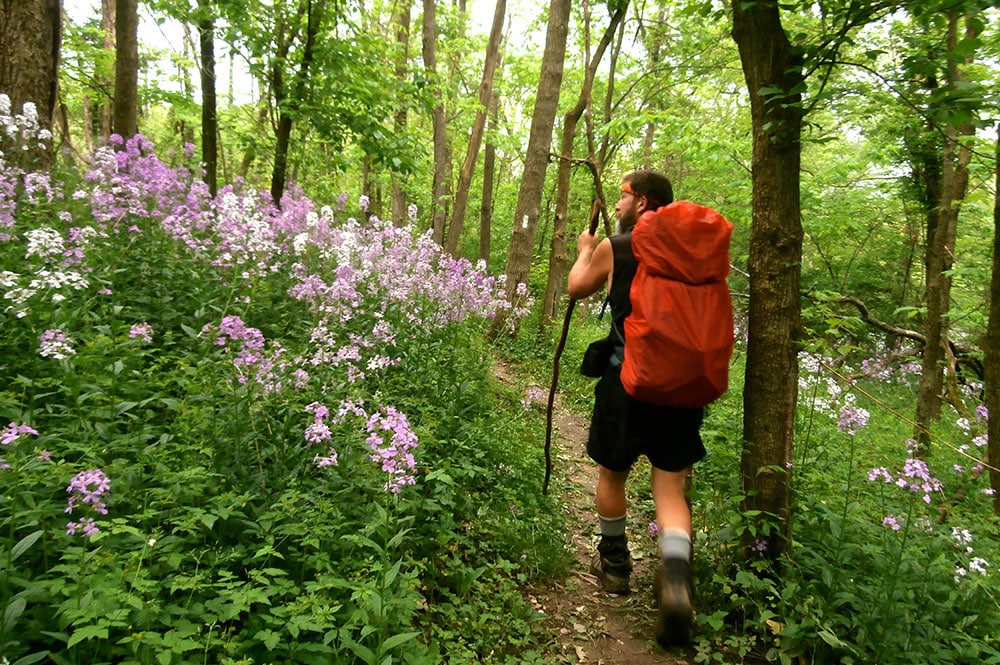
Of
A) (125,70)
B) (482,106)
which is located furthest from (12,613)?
(482,106)

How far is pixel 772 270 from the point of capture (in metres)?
2.73

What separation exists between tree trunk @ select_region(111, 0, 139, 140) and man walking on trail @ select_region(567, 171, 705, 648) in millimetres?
6393

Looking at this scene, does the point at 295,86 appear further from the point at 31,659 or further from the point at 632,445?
the point at 31,659

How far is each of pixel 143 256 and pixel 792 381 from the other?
458 cm

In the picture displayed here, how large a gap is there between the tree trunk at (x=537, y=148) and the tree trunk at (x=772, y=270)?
4.93 m

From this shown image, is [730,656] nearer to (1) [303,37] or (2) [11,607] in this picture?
(2) [11,607]

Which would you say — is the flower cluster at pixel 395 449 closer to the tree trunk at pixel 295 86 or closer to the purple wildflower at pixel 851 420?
the purple wildflower at pixel 851 420

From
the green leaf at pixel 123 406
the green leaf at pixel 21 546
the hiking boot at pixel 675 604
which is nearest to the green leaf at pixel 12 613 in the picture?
the green leaf at pixel 21 546

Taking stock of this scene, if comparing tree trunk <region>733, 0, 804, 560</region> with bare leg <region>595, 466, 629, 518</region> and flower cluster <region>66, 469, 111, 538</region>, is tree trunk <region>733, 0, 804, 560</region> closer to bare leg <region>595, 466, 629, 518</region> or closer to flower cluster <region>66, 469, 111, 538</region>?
bare leg <region>595, 466, 629, 518</region>

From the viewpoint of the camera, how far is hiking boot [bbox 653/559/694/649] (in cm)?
228

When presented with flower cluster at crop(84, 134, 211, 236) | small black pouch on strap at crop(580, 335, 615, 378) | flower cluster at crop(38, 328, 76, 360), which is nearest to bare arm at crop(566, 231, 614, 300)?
small black pouch on strap at crop(580, 335, 615, 378)

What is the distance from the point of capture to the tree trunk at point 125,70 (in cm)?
623

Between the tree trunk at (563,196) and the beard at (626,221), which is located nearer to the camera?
the beard at (626,221)

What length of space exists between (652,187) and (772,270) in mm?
810
